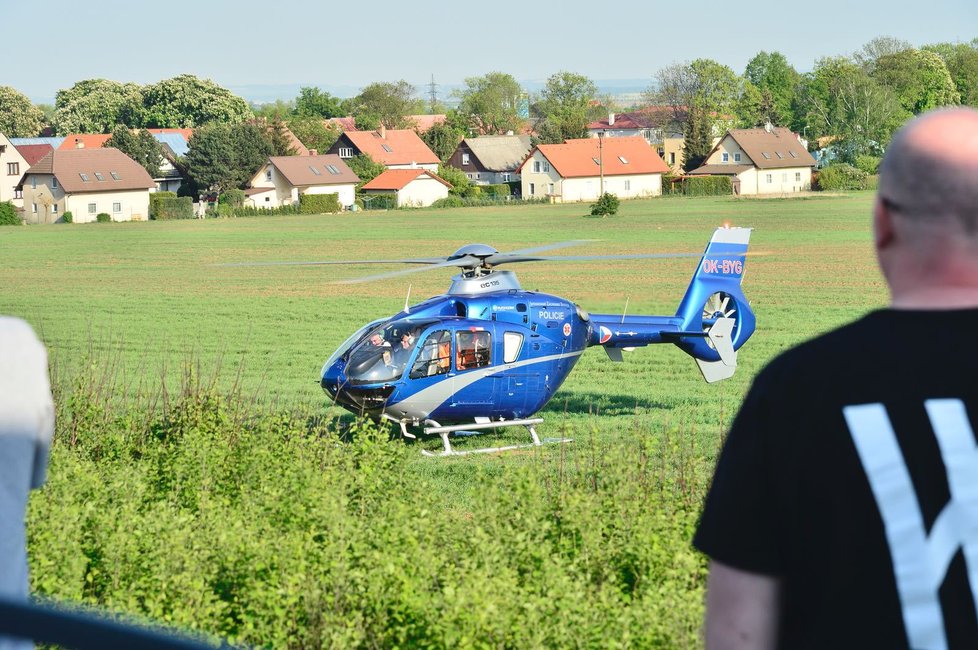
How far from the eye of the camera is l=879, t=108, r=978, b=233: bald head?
2188 millimetres

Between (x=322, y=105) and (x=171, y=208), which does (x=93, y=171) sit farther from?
(x=322, y=105)

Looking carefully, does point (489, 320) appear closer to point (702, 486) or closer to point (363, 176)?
point (702, 486)

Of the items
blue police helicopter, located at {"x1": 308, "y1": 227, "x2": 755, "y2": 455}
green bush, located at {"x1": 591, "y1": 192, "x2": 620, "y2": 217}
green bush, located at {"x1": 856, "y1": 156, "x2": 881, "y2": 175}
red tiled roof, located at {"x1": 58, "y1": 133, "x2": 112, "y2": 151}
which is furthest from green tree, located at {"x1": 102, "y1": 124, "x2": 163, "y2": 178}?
blue police helicopter, located at {"x1": 308, "y1": 227, "x2": 755, "y2": 455}

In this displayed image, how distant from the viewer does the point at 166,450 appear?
10.7 m

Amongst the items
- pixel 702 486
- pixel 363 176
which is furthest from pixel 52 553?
pixel 363 176

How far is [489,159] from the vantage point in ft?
363

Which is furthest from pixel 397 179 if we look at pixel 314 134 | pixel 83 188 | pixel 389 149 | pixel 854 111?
pixel 854 111

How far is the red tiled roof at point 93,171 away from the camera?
266 feet

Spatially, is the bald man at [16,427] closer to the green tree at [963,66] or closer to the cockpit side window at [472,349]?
the cockpit side window at [472,349]

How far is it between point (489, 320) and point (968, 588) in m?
12.3

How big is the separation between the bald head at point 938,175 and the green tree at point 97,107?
131 meters

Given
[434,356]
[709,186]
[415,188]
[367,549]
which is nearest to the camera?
[367,549]

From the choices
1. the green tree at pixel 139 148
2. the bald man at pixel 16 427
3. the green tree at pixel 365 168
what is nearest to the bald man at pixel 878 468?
the bald man at pixel 16 427

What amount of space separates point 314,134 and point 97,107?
28028 mm
